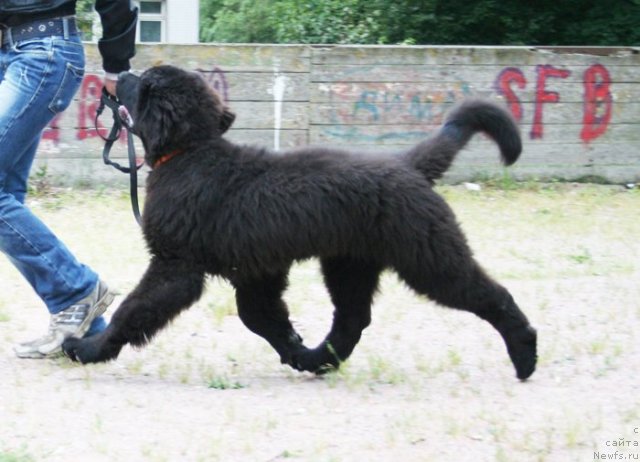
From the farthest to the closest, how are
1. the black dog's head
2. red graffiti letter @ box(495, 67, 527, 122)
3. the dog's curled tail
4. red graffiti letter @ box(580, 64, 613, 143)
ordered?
red graffiti letter @ box(580, 64, 613, 143), red graffiti letter @ box(495, 67, 527, 122), the dog's curled tail, the black dog's head

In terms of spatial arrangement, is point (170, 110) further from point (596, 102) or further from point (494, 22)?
point (494, 22)

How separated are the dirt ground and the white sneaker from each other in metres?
0.07

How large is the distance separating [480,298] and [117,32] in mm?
2176

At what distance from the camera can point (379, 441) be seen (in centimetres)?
415

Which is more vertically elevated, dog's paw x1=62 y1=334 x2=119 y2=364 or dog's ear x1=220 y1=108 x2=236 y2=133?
dog's ear x1=220 y1=108 x2=236 y2=133

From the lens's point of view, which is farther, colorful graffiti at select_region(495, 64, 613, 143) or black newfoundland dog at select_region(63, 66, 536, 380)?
colorful graffiti at select_region(495, 64, 613, 143)

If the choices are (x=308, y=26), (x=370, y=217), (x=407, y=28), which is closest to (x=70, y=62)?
(x=370, y=217)

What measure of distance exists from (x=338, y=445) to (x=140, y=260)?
14.9 ft

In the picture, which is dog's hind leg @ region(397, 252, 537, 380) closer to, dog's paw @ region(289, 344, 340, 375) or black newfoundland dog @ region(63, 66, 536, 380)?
black newfoundland dog @ region(63, 66, 536, 380)

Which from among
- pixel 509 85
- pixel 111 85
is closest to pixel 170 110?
pixel 111 85

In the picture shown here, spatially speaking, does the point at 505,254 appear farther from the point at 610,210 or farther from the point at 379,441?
the point at 379,441

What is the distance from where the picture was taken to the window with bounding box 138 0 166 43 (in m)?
21.1

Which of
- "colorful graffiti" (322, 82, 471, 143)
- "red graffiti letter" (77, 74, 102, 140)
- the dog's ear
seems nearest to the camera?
the dog's ear

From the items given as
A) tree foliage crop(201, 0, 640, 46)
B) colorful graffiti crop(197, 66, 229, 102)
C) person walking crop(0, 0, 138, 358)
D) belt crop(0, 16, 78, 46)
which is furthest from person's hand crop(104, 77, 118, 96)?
tree foliage crop(201, 0, 640, 46)
